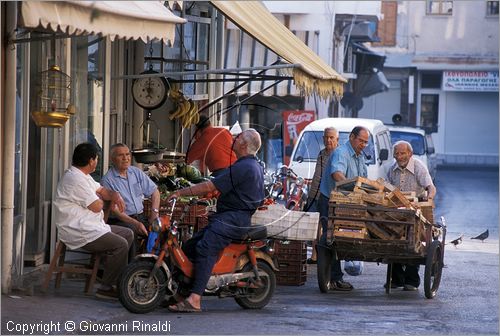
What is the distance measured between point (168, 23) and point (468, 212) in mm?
19872

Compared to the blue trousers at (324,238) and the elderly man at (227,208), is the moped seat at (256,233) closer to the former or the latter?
the elderly man at (227,208)

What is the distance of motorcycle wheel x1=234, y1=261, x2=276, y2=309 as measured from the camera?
10617mm

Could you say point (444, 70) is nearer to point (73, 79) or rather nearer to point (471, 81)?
point (471, 81)

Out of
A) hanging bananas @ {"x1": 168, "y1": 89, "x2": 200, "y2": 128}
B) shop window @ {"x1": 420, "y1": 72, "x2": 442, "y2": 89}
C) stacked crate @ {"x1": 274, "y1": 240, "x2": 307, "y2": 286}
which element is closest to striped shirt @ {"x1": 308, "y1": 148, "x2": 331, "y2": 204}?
stacked crate @ {"x1": 274, "y1": 240, "x2": 307, "y2": 286}

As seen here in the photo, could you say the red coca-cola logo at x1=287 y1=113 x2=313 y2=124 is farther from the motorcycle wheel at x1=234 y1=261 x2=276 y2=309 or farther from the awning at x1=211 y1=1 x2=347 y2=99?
the motorcycle wheel at x1=234 y1=261 x2=276 y2=309

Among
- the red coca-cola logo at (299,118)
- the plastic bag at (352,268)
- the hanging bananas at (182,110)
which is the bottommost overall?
the plastic bag at (352,268)

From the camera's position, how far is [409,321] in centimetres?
1039

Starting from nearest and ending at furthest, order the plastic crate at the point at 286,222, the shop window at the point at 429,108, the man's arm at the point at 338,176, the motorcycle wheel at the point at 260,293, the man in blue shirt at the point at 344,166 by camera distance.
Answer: the motorcycle wheel at the point at 260,293
the plastic crate at the point at 286,222
the man's arm at the point at 338,176
the man in blue shirt at the point at 344,166
the shop window at the point at 429,108

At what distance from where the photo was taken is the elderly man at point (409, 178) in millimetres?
12688

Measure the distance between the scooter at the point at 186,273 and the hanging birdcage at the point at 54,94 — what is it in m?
1.60

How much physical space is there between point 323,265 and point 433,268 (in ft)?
3.88

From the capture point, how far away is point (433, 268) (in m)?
12.2

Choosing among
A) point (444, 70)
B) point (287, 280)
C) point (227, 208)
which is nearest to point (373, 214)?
point (287, 280)

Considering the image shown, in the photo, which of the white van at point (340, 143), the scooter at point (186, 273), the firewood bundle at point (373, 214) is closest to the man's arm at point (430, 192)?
the firewood bundle at point (373, 214)
